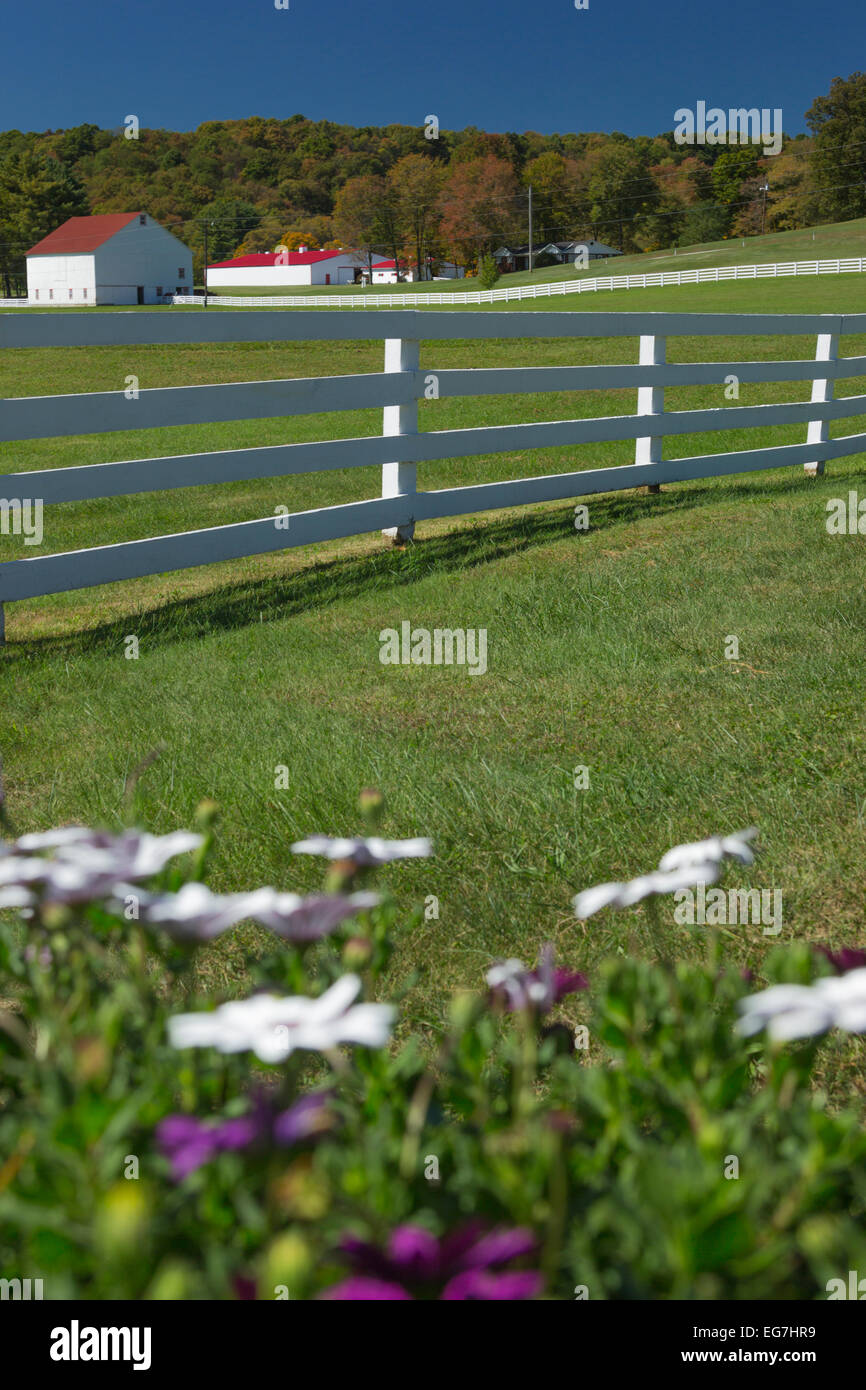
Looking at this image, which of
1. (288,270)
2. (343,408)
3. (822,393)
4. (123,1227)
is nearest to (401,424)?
(343,408)

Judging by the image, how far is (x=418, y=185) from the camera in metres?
82.4

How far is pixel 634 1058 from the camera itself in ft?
3.34

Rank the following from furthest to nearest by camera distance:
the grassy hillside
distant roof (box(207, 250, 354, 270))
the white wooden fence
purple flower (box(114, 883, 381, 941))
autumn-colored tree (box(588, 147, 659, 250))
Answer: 1. distant roof (box(207, 250, 354, 270))
2. autumn-colored tree (box(588, 147, 659, 250))
3. the grassy hillside
4. the white wooden fence
5. purple flower (box(114, 883, 381, 941))

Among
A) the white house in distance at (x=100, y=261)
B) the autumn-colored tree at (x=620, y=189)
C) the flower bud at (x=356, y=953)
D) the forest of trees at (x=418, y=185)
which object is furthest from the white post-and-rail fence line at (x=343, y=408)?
the autumn-colored tree at (x=620, y=189)

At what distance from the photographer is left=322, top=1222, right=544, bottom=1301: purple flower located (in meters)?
0.72

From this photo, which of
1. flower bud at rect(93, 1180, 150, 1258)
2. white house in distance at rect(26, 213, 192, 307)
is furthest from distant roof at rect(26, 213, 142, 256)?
flower bud at rect(93, 1180, 150, 1258)

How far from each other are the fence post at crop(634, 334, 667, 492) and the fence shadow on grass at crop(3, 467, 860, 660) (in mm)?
302

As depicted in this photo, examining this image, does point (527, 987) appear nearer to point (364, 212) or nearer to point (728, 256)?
point (728, 256)

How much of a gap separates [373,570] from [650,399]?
11.0ft

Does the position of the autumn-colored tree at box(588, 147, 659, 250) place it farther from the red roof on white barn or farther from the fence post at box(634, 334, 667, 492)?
the fence post at box(634, 334, 667, 492)

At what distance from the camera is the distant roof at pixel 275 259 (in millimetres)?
97000

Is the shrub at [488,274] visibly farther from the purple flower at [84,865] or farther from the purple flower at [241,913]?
the purple flower at [241,913]

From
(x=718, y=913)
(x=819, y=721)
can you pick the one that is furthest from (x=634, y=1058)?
(x=819, y=721)

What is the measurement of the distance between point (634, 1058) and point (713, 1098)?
84mm
